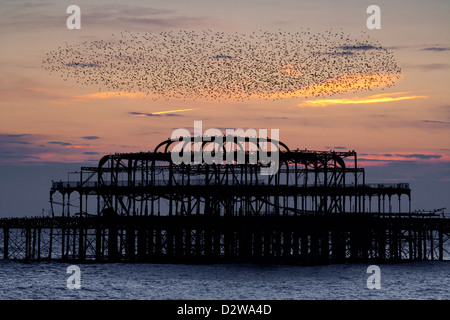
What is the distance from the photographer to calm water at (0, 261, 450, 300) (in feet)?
210

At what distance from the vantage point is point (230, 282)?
69.5 meters

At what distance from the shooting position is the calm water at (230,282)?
64.0 meters
